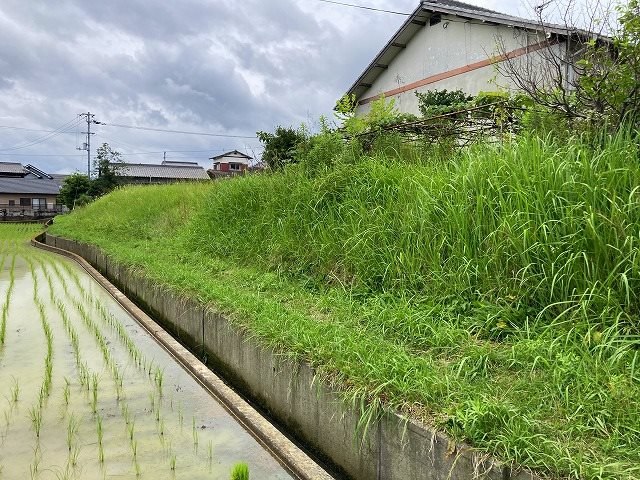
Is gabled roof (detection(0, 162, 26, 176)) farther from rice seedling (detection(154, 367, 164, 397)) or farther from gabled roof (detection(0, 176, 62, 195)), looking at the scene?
rice seedling (detection(154, 367, 164, 397))

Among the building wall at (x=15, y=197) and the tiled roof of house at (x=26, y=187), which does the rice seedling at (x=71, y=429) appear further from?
the building wall at (x=15, y=197)

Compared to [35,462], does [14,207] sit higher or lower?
higher

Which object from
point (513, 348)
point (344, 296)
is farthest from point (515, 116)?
point (513, 348)

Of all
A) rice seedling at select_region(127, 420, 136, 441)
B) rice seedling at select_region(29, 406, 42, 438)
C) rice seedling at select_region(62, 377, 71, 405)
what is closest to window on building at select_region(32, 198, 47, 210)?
rice seedling at select_region(62, 377, 71, 405)

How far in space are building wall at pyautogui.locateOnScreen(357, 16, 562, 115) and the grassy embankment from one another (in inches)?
323

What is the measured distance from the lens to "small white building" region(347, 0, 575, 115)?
40.2ft

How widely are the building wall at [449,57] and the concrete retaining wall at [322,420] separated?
9490 mm

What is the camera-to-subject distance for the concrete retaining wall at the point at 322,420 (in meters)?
2.12

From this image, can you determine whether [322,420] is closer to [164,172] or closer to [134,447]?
[134,447]

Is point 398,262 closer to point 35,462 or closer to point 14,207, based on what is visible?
point 35,462

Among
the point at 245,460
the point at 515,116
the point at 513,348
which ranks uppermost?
the point at 515,116

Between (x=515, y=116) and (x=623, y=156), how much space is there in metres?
2.63

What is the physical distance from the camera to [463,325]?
3336mm

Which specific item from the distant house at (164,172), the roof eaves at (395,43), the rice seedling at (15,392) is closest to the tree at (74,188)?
the distant house at (164,172)
